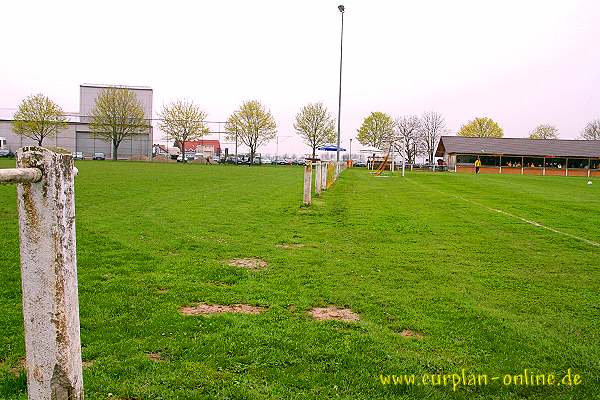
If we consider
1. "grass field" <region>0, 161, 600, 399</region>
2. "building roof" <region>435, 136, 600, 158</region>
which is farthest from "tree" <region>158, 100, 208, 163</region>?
"grass field" <region>0, 161, 600, 399</region>

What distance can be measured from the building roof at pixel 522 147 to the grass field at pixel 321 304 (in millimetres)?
61156

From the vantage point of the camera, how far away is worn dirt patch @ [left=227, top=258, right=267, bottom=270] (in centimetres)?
760

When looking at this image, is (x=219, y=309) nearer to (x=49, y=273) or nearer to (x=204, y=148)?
(x=49, y=273)

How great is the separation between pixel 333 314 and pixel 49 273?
131 inches

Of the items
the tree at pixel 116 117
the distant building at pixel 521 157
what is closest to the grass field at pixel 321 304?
the distant building at pixel 521 157

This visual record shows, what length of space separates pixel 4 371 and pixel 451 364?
3.26 meters

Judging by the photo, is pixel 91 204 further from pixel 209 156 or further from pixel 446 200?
pixel 209 156

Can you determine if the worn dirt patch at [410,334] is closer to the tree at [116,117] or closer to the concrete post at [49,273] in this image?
the concrete post at [49,273]

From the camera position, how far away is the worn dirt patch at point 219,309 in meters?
5.36

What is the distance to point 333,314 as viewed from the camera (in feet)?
17.7

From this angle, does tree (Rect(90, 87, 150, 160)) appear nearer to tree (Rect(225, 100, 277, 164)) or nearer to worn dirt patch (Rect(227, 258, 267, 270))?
tree (Rect(225, 100, 277, 164))

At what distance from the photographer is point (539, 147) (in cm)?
7262

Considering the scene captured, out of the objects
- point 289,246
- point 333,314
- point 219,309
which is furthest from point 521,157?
point 219,309

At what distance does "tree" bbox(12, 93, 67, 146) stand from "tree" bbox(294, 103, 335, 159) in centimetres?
3725
